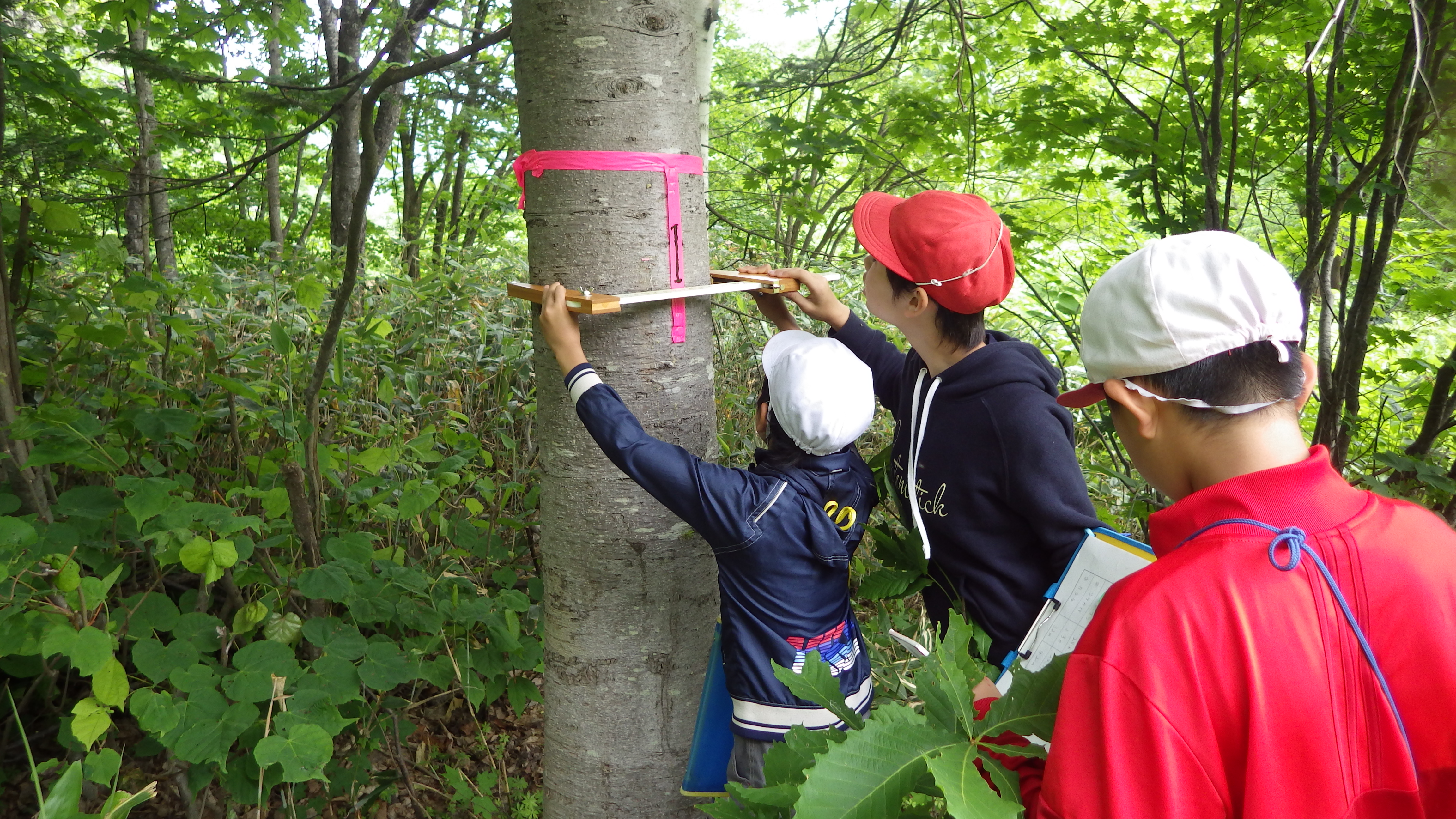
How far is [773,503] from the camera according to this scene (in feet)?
5.32

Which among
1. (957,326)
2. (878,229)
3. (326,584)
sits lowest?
(326,584)

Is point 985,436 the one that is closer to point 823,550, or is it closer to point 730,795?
point 823,550

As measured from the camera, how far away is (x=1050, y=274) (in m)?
4.46

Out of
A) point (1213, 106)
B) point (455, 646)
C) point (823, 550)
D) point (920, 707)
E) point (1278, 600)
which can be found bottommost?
point (920, 707)

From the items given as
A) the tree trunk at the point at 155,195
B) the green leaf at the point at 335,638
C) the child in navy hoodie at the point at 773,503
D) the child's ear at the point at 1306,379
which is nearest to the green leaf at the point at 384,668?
the green leaf at the point at 335,638

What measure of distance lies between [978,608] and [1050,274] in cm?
319

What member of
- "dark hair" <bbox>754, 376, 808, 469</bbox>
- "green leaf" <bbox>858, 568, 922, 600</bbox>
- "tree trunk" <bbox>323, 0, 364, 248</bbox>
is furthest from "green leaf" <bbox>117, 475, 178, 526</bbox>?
"tree trunk" <bbox>323, 0, 364, 248</bbox>

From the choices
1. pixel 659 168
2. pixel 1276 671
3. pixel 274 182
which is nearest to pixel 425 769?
pixel 659 168

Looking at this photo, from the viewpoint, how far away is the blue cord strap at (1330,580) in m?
0.79

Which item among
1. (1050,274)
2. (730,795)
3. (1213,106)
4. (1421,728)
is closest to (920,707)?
(730,795)

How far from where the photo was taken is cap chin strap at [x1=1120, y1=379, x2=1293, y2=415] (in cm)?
93

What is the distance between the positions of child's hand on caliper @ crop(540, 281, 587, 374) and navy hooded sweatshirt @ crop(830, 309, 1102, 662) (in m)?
0.76

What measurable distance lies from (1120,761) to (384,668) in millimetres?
1759

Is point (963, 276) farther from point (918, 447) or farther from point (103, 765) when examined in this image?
point (103, 765)
